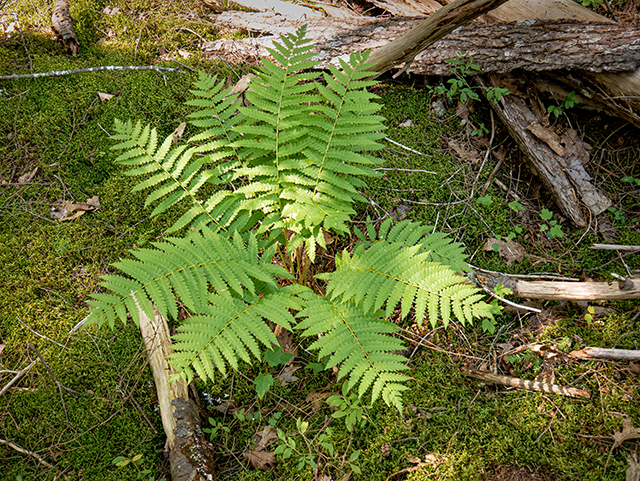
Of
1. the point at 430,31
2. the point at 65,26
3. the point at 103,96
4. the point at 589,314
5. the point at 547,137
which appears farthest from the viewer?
the point at 65,26

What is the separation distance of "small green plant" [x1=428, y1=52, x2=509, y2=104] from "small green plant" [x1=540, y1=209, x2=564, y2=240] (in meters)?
0.93

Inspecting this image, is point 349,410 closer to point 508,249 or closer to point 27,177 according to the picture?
point 508,249

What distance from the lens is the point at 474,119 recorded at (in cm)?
360

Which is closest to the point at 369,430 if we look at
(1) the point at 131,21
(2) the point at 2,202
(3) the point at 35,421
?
(3) the point at 35,421

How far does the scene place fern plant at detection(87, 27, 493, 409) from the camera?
1.98 m

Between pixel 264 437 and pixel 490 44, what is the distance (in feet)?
11.7

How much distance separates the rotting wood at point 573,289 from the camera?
2.64m

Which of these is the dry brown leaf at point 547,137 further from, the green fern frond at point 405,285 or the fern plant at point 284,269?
the green fern frond at point 405,285

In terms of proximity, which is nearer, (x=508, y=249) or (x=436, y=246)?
(x=436, y=246)

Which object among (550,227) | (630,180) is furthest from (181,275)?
(630,180)

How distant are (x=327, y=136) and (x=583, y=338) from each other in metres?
2.23

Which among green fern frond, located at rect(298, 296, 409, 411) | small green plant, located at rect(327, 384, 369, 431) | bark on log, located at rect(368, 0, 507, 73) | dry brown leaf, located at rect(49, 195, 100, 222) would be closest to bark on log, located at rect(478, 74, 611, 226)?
bark on log, located at rect(368, 0, 507, 73)

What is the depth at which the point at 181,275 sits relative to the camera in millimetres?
2031

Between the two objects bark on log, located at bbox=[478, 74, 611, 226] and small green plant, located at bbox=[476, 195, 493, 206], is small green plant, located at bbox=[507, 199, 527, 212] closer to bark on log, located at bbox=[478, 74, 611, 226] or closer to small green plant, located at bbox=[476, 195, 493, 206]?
small green plant, located at bbox=[476, 195, 493, 206]
